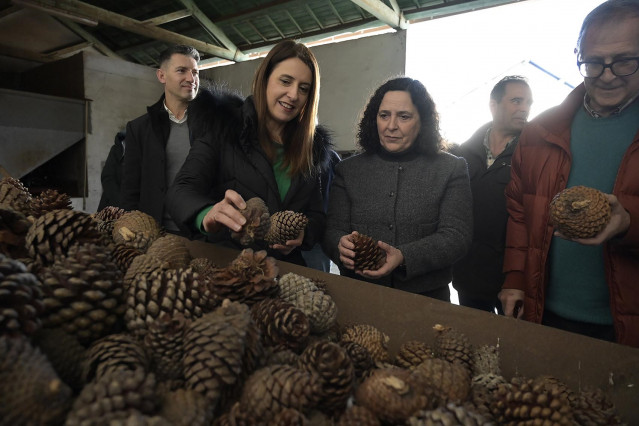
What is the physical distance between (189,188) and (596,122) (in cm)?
136

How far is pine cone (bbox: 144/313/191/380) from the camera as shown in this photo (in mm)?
549

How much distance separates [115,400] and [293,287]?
393 millimetres

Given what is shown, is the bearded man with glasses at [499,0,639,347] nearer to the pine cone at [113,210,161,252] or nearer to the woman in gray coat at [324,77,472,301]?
the woman in gray coat at [324,77,472,301]

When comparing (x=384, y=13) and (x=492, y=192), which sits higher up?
(x=384, y=13)

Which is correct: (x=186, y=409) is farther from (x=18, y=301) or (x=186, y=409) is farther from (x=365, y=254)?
(x=365, y=254)

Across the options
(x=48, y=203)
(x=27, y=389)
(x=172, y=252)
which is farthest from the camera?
(x=48, y=203)

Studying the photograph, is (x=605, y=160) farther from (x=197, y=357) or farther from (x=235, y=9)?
(x=235, y=9)

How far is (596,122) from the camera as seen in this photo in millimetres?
1294

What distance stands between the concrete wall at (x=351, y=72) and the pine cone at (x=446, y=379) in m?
5.63

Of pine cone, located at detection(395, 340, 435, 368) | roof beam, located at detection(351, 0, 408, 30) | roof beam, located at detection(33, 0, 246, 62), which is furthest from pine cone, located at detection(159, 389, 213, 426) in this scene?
roof beam, located at detection(33, 0, 246, 62)

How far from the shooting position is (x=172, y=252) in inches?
34.9

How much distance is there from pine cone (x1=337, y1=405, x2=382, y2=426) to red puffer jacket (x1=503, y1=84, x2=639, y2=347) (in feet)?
3.06

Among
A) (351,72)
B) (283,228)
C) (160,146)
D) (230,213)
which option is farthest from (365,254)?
(351,72)

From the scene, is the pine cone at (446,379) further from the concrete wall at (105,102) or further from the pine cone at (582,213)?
the concrete wall at (105,102)
